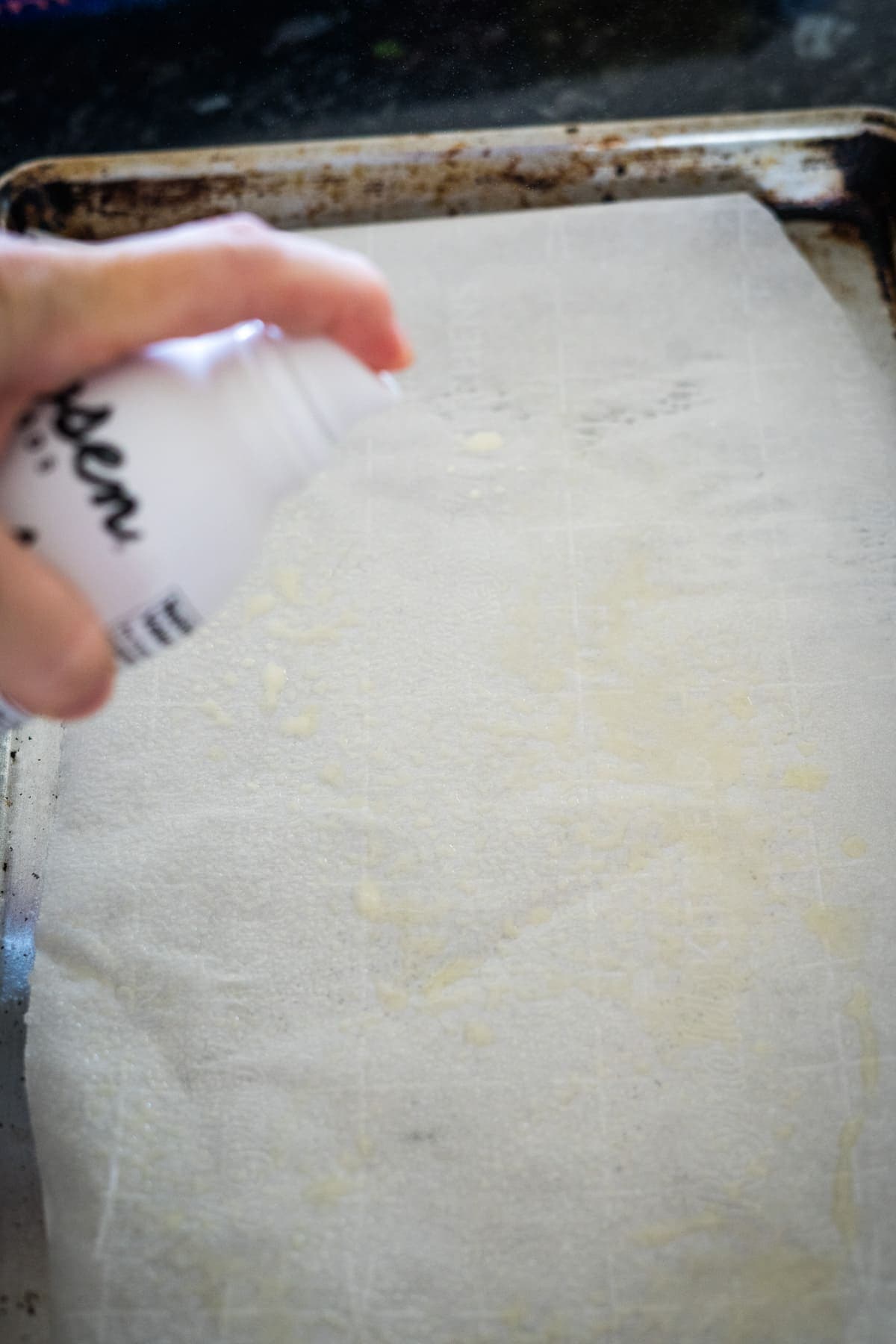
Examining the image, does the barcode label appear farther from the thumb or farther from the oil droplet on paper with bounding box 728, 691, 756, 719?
the oil droplet on paper with bounding box 728, 691, 756, 719

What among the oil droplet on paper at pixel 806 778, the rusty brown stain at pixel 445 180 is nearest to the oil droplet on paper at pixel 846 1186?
the oil droplet on paper at pixel 806 778

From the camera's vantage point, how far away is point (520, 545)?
0.72 metres

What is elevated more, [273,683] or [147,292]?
[147,292]

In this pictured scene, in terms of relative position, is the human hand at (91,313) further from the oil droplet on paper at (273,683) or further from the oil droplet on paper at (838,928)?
the oil droplet on paper at (838,928)

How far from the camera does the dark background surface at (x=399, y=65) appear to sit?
3.05 ft

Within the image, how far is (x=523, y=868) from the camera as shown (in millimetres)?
637

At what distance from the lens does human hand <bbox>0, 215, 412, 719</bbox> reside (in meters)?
0.36

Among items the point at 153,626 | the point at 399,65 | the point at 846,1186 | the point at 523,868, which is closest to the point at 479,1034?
the point at 523,868

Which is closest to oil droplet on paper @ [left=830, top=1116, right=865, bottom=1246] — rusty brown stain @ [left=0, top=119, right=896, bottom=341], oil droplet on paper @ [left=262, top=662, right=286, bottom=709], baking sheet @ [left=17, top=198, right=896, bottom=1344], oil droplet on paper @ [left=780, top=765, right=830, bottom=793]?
baking sheet @ [left=17, top=198, right=896, bottom=1344]

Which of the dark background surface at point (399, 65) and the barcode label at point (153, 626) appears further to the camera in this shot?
the dark background surface at point (399, 65)

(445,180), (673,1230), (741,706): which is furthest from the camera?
(445,180)

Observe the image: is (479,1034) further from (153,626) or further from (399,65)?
(399,65)

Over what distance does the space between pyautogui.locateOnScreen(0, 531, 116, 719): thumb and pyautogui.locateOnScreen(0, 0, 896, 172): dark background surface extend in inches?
27.8

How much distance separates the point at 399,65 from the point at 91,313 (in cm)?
72
